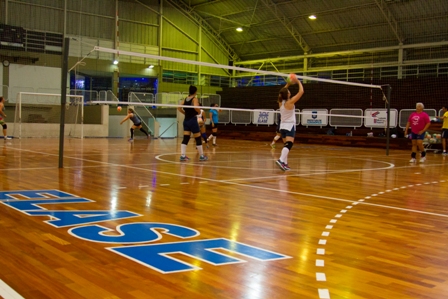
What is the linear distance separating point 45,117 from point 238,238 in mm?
25414

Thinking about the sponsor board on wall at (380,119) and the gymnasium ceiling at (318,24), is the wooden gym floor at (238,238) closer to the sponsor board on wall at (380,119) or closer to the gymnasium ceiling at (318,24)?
the sponsor board on wall at (380,119)

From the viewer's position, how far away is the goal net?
26266 mm

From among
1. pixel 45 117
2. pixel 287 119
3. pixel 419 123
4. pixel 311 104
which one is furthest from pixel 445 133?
pixel 45 117

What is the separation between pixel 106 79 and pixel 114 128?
6.37m

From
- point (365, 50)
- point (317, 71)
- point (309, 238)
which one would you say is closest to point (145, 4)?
point (317, 71)

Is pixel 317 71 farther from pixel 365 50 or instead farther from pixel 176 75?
pixel 176 75

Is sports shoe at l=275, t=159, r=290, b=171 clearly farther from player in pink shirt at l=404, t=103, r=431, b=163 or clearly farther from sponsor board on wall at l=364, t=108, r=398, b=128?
sponsor board on wall at l=364, t=108, r=398, b=128

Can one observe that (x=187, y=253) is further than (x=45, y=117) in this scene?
No

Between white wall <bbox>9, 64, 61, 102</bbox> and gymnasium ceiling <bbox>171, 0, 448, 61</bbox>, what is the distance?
12300 mm

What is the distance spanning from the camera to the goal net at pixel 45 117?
→ 86.2ft

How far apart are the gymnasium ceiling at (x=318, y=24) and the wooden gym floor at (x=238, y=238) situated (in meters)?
24.5

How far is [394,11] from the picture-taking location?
30.4 metres

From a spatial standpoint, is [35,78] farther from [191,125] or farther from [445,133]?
[445,133]

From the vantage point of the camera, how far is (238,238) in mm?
4289
